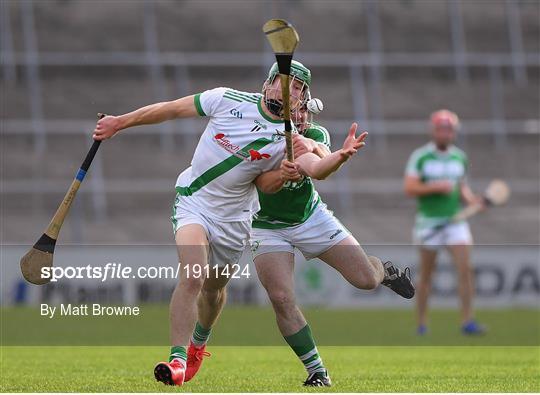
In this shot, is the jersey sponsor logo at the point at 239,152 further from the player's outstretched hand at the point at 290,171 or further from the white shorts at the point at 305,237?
the white shorts at the point at 305,237

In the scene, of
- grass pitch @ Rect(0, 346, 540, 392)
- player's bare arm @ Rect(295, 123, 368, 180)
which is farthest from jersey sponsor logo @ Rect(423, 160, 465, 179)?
player's bare arm @ Rect(295, 123, 368, 180)

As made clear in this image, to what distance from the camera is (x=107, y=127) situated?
25.1 feet

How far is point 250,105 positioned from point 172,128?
12560mm

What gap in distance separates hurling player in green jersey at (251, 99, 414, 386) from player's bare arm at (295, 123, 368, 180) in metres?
0.38

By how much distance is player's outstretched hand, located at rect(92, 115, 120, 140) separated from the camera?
765cm

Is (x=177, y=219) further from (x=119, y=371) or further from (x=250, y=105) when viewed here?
(x=119, y=371)

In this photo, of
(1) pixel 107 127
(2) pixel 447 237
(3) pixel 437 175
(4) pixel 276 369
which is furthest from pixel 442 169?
(1) pixel 107 127

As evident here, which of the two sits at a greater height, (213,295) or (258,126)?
(258,126)

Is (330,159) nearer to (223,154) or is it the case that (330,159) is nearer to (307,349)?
(223,154)

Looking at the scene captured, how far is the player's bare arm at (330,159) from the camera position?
273 inches

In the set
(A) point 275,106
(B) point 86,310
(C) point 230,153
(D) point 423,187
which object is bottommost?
(B) point 86,310

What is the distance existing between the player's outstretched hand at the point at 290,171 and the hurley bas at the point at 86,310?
8.10m

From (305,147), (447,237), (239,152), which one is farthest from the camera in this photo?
(447,237)

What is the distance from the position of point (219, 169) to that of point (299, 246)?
2.70ft
